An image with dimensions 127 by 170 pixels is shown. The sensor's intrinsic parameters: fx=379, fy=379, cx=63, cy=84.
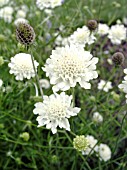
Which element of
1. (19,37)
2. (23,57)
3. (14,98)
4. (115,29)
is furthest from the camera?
(115,29)

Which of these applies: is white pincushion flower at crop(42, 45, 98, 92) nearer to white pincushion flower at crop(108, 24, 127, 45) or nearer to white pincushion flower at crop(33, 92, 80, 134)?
white pincushion flower at crop(33, 92, 80, 134)

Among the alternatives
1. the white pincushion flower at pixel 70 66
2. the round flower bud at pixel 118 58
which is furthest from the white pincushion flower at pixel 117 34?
the white pincushion flower at pixel 70 66

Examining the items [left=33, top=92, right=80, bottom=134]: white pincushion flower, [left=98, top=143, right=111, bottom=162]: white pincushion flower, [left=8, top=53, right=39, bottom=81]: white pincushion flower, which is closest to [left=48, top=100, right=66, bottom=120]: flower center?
[left=33, top=92, right=80, bottom=134]: white pincushion flower

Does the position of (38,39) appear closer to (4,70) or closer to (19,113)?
(4,70)

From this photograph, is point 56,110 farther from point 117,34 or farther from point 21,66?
point 117,34

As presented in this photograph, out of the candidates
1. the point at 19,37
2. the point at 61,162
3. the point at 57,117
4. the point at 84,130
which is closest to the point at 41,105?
the point at 57,117
